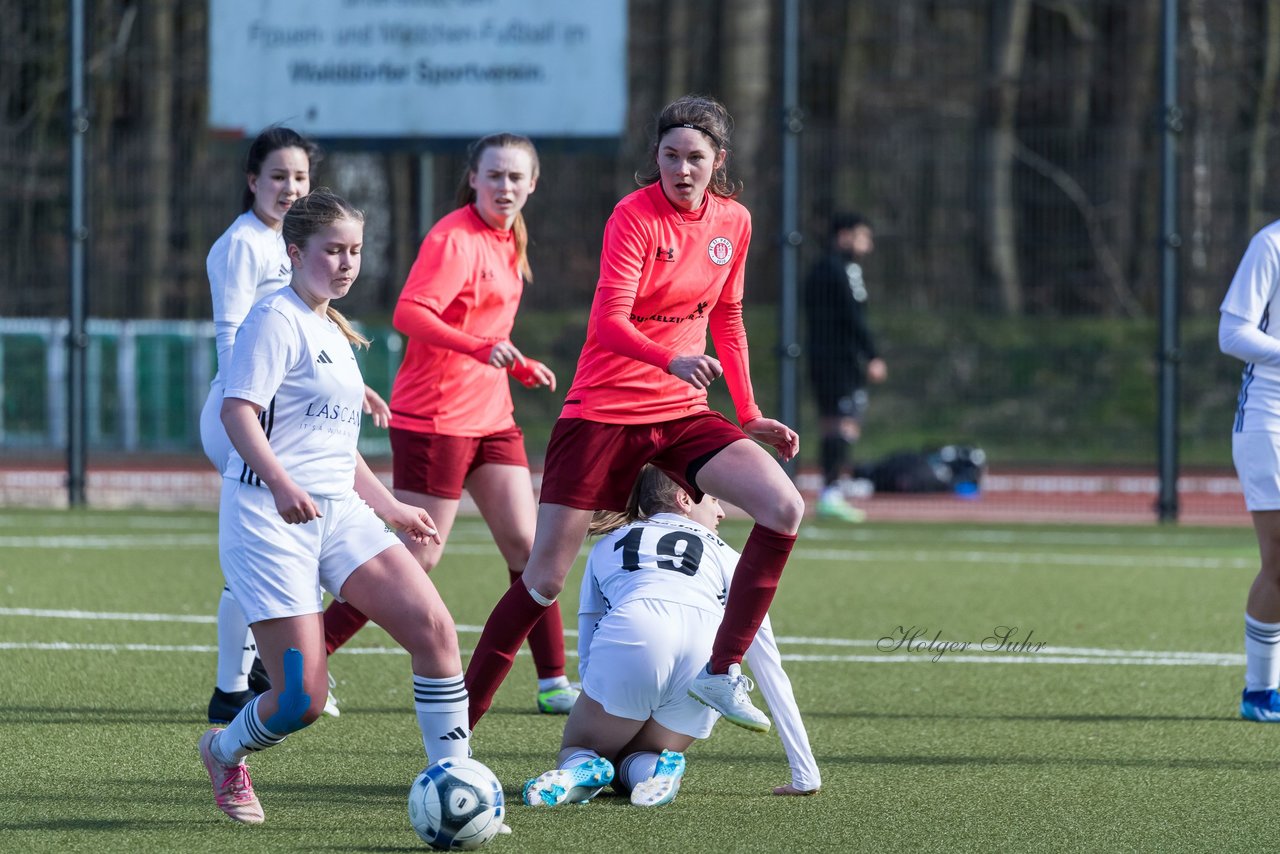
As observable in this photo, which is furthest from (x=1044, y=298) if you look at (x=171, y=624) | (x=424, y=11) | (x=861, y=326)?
(x=171, y=624)

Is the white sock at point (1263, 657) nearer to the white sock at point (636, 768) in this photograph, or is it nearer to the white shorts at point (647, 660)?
the white shorts at point (647, 660)

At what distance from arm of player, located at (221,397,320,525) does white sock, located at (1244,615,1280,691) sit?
11.2ft

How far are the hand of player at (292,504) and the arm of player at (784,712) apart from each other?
51.3 inches

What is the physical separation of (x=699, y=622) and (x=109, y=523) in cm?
810

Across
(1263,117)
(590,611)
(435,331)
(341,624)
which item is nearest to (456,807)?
(590,611)

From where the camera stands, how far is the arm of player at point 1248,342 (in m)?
5.77

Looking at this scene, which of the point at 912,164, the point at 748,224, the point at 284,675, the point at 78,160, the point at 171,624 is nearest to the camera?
the point at 284,675

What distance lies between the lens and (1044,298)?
1593 centimetres

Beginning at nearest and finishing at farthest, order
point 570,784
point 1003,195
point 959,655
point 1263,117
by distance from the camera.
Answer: point 570,784 < point 959,655 < point 1003,195 < point 1263,117

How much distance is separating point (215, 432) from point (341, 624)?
2.25 feet

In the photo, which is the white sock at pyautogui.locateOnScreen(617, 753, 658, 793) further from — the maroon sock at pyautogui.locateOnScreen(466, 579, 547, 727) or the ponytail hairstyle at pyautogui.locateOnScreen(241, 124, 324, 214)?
the ponytail hairstyle at pyautogui.locateOnScreen(241, 124, 324, 214)

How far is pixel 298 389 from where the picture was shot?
4.17 metres

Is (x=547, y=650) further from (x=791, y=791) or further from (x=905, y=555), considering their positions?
(x=905, y=555)

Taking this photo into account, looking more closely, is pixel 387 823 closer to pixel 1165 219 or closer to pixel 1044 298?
pixel 1165 219
